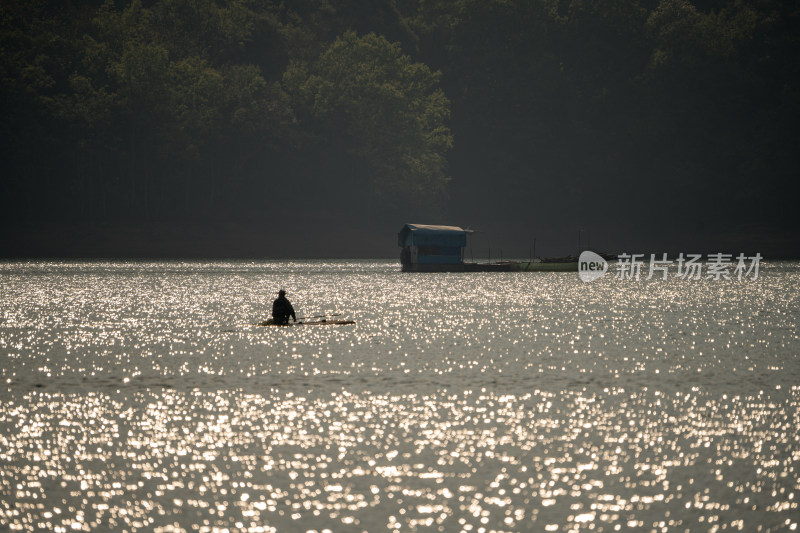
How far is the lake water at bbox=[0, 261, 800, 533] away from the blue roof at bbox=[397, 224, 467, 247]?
55326 mm

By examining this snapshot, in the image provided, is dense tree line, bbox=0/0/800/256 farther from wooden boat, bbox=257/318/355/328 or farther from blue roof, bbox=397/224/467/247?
wooden boat, bbox=257/318/355/328

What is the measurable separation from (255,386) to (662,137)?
13145 centimetres

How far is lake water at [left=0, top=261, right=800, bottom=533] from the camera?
1473cm

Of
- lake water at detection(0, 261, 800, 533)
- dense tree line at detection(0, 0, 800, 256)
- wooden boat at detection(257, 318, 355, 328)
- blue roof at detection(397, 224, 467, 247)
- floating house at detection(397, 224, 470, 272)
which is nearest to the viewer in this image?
lake water at detection(0, 261, 800, 533)

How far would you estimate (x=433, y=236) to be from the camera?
339 ft

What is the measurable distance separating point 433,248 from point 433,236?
1.70 metres

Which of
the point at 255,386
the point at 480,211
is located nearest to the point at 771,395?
the point at 255,386

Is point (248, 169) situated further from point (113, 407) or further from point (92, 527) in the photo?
point (92, 527)

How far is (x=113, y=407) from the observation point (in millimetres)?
23250

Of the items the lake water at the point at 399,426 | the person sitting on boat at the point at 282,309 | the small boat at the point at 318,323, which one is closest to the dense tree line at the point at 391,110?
the lake water at the point at 399,426

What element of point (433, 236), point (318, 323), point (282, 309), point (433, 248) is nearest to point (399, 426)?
point (282, 309)

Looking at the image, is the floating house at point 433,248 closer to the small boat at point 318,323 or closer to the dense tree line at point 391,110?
the dense tree line at point 391,110

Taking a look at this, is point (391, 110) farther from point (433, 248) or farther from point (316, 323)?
point (316, 323)

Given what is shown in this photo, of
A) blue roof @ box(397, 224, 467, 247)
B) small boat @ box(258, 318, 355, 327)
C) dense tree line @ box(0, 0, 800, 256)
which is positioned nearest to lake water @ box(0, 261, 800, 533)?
small boat @ box(258, 318, 355, 327)
